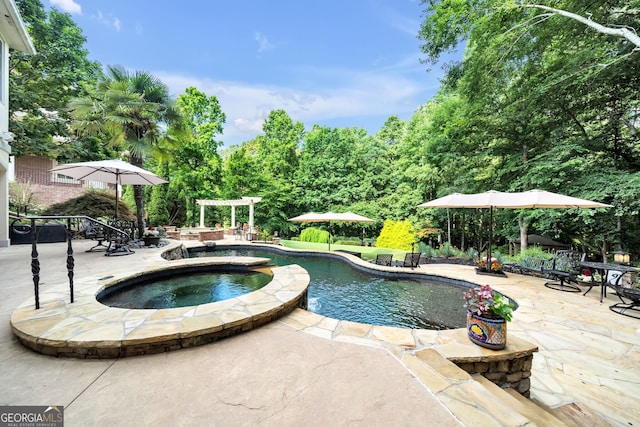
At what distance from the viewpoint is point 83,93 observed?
1041cm

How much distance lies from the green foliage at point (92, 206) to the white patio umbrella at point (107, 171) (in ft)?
16.1

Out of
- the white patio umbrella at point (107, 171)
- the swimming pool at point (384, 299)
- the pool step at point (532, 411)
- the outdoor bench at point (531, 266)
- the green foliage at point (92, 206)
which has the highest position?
the white patio umbrella at point (107, 171)

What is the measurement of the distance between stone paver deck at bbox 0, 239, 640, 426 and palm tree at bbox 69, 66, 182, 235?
668 centimetres

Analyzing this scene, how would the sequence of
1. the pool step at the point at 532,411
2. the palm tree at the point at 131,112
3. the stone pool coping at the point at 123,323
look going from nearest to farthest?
the pool step at the point at 532,411
the stone pool coping at the point at 123,323
the palm tree at the point at 131,112

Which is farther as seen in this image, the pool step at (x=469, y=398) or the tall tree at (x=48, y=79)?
the tall tree at (x=48, y=79)

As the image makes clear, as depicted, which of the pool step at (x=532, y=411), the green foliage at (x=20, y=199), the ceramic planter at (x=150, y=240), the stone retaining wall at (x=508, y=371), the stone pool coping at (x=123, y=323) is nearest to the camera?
the pool step at (x=532, y=411)

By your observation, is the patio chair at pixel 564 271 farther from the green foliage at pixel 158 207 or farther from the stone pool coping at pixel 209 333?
the green foliage at pixel 158 207

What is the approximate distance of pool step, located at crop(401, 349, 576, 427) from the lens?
1.48m

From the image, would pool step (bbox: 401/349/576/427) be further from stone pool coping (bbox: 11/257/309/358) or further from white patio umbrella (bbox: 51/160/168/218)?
white patio umbrella (bbox: 51/160/168/218)

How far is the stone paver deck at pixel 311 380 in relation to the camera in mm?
1485

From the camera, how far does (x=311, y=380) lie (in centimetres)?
179

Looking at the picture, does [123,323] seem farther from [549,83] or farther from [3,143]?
[549,83]

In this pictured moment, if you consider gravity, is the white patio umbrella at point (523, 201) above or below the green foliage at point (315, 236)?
above

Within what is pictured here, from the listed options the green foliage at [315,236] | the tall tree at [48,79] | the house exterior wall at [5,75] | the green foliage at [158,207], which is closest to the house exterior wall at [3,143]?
the house exterior wall at [5,75]
